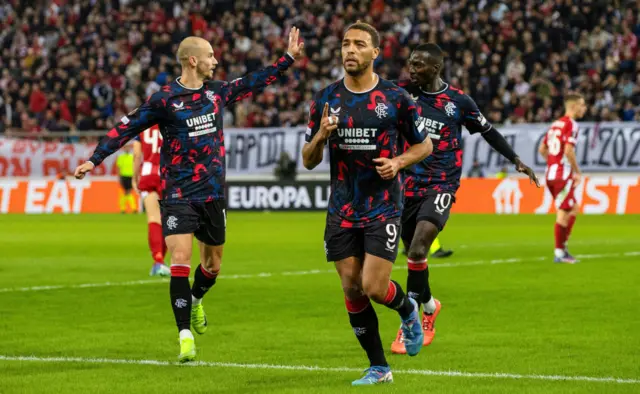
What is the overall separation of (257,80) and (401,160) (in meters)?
2.75

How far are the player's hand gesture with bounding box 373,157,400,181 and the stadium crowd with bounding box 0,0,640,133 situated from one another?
25449mm

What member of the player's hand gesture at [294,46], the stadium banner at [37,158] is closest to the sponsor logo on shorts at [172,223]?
the player's hand gesture at [294,46]

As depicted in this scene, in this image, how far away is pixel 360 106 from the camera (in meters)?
7.84

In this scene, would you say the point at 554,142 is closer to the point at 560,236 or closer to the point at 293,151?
the point at 560,236

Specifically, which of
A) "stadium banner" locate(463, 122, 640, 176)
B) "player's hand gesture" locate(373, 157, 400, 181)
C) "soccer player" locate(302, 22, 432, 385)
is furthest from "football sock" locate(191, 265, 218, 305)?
"stadium banner" locate(463, 122, 640, 176)

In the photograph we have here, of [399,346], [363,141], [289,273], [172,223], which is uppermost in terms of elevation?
[363,141]

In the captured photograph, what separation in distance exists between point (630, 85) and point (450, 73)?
521cm

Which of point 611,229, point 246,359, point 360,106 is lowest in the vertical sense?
point 611,229

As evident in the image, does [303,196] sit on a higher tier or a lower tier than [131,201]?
higher

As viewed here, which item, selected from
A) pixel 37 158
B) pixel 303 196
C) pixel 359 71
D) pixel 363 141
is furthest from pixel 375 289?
pixel 37 158

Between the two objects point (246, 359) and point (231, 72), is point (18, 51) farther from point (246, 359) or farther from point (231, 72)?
point (246, 359)

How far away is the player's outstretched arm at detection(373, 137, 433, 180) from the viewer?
7.59 m

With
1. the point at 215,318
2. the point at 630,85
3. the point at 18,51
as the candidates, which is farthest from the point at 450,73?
the point at 215,318

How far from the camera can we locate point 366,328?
7.87m
